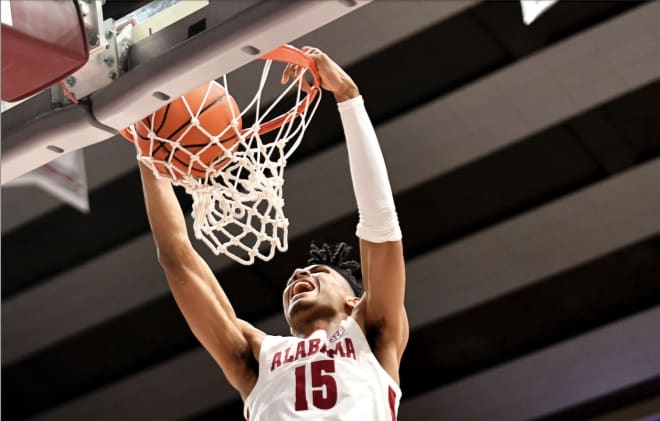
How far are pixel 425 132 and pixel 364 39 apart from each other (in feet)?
1.90

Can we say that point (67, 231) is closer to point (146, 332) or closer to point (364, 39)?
point (146, 332)

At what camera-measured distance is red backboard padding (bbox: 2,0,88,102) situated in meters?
2.07

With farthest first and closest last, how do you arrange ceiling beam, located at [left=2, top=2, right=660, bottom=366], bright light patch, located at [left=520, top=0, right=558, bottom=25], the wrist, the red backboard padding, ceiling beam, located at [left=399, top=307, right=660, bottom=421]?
ceiling beam, located at [left=399, top=307, right=660, bottom=421] → ceiling beam, located at [left=2, top=2, right=660, bottom=366] → bright light patch, located at [left=520, top=0, right=558, bottom=25] → the wrist → the red backboard padding

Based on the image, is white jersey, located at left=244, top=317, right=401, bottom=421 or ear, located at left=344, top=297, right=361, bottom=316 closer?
white jersey, located at left=244, top=317, right=401, bottom=421

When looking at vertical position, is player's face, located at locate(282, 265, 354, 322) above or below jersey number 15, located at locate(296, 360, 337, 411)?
above

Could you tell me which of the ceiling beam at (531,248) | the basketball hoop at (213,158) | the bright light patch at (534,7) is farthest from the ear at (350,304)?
the ceiling beam at (531,248)

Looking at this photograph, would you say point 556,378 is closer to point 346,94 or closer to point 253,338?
point 253,338

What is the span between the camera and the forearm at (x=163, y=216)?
3.25 meters

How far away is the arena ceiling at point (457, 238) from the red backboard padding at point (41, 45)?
2.67 m

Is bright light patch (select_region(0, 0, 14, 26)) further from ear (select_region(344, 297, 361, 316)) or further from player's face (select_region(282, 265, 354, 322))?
ear (select_region(344, 297, 361, 316))

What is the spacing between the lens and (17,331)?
6.12 metres

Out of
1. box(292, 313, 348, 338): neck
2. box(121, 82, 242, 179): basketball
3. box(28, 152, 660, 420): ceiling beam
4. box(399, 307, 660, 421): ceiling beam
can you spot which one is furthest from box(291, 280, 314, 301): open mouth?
box(399, 307, 660, 421): ceiling beam

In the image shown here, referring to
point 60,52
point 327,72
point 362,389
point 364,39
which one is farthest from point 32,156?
point 364,39

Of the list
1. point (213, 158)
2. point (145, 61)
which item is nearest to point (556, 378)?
point (213, 158)
